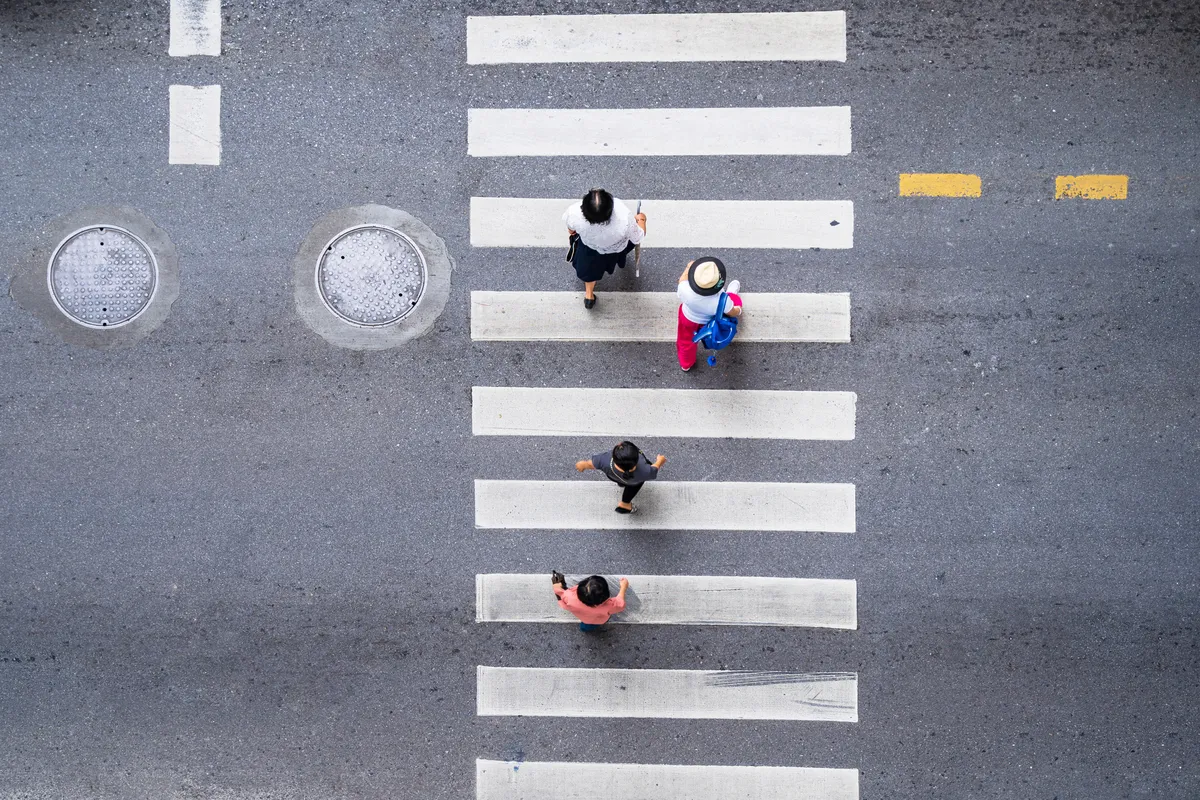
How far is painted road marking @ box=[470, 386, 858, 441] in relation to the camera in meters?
6.33

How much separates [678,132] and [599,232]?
1.50 meters

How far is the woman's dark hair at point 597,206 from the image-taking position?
17.2 ft

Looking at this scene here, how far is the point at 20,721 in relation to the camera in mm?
6441

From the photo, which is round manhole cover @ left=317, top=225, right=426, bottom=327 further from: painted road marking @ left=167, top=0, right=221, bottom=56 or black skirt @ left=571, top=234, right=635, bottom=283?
painted road marking @ left=167, top=0, right=221, bottom=56

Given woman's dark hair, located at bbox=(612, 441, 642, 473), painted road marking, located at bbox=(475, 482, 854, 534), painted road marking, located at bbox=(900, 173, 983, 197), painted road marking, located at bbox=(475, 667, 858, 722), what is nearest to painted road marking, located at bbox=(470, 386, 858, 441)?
painted road marking, located at bbox=(475, 482, 854, 534)

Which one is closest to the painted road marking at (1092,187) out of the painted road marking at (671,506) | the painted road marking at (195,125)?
the painted road marking at (671,506)

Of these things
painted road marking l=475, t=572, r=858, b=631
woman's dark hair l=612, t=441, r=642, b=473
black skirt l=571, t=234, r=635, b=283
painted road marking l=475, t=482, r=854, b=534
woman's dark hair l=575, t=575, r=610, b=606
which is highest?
black skirt l=571, t=234, r=635, b=283

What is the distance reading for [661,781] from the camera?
20.7 ft

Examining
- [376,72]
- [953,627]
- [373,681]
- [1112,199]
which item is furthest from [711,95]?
[373,681]

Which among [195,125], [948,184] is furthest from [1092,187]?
[195,125]

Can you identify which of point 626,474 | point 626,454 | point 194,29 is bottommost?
point 626,474

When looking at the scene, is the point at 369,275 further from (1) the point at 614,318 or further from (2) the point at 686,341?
(2) the point at 686,341

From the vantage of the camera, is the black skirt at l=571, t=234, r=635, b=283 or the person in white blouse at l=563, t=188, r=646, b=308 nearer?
the person in white blouse at l=563, t=188, r=646, b=308

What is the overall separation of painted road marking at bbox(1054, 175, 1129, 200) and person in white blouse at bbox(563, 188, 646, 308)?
342cm
